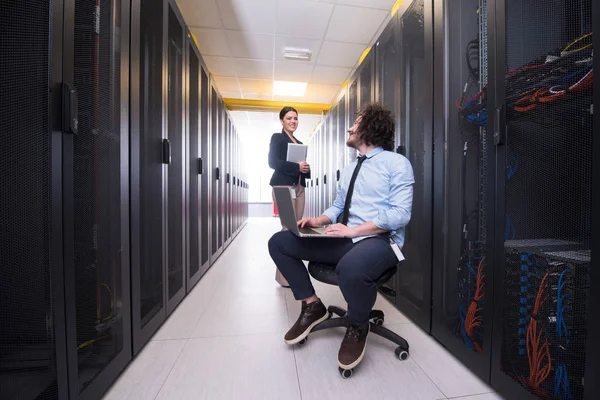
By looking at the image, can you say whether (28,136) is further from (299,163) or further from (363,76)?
(363,76)

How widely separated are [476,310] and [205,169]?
7.38 feet

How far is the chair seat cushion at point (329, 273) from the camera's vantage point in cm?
117

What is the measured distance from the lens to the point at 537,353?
0.89 m

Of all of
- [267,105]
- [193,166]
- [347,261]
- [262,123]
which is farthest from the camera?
[262,123]

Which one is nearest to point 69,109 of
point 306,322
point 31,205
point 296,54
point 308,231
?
point 31,205

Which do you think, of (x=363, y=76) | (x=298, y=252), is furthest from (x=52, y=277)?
(x=363, y=76)

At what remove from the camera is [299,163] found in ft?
6.68

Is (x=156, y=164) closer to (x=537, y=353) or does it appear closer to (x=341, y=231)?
(x=341, y=231)

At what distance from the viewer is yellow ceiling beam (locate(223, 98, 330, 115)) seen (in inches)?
216

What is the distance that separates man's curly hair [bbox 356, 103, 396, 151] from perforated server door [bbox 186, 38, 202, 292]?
49.8 inches

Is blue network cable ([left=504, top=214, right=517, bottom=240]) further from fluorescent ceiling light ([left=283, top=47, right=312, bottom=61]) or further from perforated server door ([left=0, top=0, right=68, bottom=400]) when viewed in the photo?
fluorescent ceiling light ([left=283, top=47, right=312, bottom=61])

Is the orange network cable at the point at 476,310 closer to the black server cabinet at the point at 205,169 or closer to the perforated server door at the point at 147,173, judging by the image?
the perforated server door at the point at 147,173

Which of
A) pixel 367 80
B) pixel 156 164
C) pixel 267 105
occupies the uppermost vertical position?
pixel 267 105

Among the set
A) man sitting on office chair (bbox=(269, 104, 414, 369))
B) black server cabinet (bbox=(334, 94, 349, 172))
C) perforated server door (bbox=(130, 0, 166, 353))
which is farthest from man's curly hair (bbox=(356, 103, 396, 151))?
black server cabinet (bbox=(334, 94, 349, 172))
